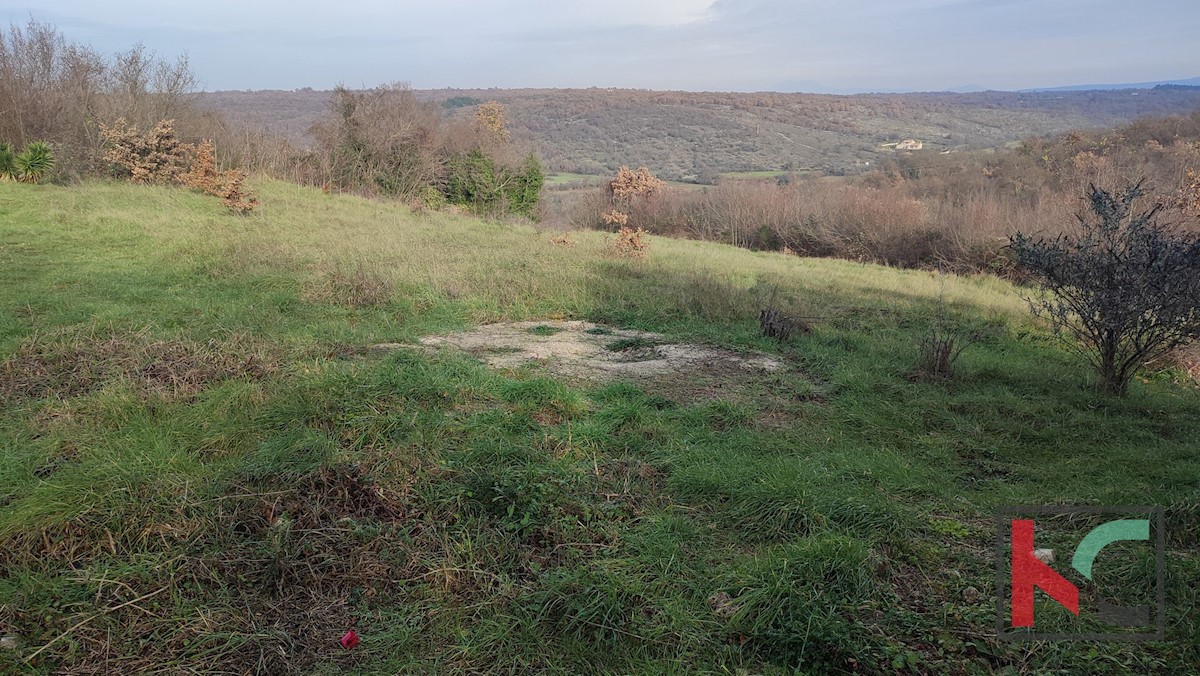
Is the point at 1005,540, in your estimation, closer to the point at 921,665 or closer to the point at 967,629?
the point at 967,629

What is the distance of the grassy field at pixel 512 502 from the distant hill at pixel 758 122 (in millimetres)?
48526

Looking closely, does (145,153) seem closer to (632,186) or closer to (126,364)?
(126,364)

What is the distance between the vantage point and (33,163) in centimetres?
1792

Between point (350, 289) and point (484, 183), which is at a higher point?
point (484, 183)

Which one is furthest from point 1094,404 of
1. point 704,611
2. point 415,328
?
point 415,328

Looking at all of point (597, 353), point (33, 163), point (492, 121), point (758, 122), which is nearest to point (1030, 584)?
point (597, 353)

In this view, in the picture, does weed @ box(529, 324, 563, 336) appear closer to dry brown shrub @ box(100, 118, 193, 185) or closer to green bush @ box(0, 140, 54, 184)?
dry brown shrub @ box(100, 118, 193, 185)

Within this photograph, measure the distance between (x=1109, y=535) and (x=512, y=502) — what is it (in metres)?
2.92

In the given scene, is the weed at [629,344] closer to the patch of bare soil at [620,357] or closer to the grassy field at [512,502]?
the patch of bare soil at [620,357]

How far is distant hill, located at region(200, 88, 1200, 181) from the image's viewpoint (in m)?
61.4

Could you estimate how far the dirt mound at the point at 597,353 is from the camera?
6.76m

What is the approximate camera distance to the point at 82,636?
2.64 m

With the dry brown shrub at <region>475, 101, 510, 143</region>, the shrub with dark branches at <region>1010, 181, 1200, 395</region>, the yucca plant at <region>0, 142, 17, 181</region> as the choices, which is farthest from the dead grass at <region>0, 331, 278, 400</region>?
the dry brown shrub at <region>475, 101, 510, 143</region>

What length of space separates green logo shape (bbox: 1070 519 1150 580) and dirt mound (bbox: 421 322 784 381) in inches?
147
